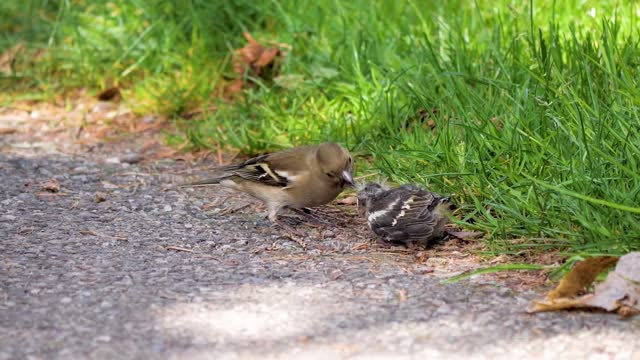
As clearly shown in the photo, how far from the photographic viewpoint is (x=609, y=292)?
4.12m

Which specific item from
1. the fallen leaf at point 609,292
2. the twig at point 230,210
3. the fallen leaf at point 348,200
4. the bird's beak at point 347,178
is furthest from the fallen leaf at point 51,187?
the fallen leaf at point 609,292

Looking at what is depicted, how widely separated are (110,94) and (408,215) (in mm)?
4420

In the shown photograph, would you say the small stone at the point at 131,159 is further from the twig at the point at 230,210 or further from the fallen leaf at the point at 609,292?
the fallen leaf at the point at 609,292

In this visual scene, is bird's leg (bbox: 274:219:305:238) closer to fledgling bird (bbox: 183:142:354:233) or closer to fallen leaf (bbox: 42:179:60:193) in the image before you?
fledgling bird (bbox: 183:142:354:233)

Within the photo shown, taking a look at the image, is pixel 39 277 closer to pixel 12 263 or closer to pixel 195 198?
pixel 12 263

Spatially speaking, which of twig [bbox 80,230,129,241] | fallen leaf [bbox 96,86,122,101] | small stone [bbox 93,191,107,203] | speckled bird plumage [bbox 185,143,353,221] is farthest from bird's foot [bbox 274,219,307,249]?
fallen leaf [bbox 96,86,122,101]

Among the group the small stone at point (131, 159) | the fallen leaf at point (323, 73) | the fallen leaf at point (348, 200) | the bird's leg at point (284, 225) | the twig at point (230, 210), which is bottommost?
the small stone at point (131, 159)

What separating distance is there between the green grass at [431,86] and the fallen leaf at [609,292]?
330 mm

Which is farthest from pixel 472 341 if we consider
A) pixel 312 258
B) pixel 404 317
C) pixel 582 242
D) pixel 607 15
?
pixel 607 15

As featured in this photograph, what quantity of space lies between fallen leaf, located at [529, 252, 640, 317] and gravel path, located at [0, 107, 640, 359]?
0.05 m

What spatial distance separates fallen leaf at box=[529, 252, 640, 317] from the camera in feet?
13.4

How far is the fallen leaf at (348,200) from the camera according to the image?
6.44m

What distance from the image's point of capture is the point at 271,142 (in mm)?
7188

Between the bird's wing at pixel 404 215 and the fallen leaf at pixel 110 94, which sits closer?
the bird's wing at pixel 404 215
